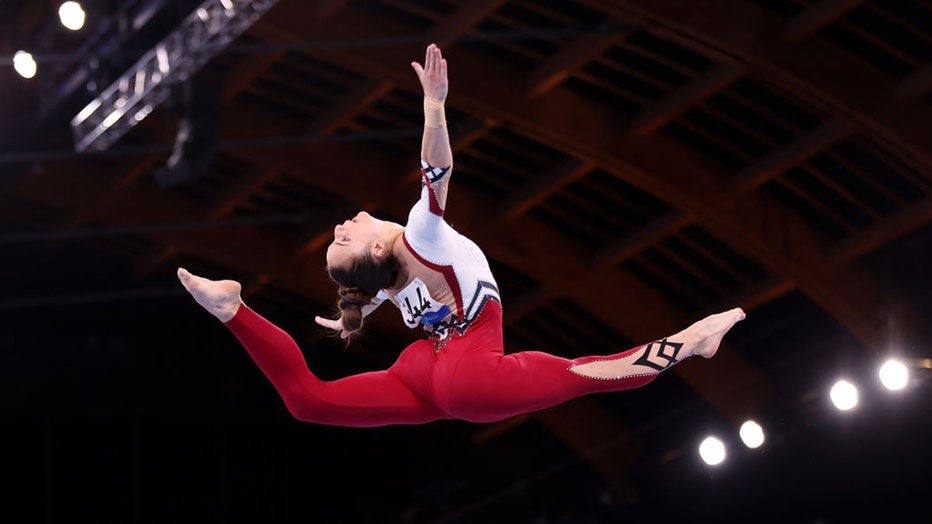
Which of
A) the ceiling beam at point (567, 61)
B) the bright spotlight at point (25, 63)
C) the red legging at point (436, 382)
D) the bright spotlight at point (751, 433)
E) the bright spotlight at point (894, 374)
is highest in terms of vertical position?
the bright spotlight at point (894, 374)

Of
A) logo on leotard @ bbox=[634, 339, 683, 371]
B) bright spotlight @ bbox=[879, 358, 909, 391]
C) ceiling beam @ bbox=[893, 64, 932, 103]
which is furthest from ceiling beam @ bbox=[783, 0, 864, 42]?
logo on leotard @ bbox=[634, 339, 683, 371]

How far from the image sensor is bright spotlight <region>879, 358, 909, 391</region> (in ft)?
36.6

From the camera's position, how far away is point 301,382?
4.88m

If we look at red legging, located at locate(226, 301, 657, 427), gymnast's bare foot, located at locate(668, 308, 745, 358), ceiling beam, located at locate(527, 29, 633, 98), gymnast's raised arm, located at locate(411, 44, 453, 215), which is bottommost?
red legging, located at locate(226, 301, 657, 427)

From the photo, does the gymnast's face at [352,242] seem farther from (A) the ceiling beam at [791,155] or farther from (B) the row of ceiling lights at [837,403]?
(B) the row of ceiling lights at [837,403]

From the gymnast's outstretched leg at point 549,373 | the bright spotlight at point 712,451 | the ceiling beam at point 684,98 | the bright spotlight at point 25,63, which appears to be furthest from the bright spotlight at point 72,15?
the bright spotlight at point 712,451

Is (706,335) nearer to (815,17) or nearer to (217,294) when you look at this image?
(217,294)

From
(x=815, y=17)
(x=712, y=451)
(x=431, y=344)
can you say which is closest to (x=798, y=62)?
(x=815, y=17)

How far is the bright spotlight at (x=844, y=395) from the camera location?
11758mm

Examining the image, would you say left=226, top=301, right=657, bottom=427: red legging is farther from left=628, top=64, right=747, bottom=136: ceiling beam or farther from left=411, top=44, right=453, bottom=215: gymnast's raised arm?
left=628, top=64, right=747, bottom=136: ceiling beam

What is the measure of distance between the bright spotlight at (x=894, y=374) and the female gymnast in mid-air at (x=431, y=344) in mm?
6915

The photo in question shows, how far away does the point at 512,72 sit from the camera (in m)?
11.3

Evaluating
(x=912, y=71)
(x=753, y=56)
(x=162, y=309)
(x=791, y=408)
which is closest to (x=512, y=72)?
(x=753, y=56)

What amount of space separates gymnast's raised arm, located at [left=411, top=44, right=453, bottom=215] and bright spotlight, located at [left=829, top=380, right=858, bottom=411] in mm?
8063
